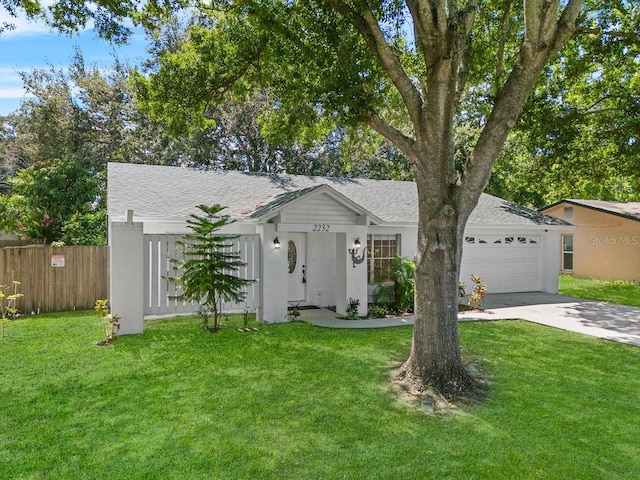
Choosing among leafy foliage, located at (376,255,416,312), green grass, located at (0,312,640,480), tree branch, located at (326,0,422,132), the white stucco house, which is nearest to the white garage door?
the white stucco house

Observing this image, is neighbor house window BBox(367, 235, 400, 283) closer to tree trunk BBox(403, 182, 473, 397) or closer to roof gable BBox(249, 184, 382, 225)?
roof gable BBox(249, 184, 382, 225)

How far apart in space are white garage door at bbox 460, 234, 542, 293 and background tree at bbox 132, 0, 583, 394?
21.5ft

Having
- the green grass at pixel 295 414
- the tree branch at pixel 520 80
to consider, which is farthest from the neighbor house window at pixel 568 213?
the tree branch at pixel 520 80

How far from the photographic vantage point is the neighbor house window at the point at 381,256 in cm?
1215

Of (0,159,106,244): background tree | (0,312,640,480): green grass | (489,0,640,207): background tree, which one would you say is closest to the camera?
(0,312,640,480): green grass

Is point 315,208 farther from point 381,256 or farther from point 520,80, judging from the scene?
point 520,80

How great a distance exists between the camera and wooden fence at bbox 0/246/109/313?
10.5 m

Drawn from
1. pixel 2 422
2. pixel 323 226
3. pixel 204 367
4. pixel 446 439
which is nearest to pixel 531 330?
pixel 323 226

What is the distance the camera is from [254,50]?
342 inches

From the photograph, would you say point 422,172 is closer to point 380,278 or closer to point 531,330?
point 531,330

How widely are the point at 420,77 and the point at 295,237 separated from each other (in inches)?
208

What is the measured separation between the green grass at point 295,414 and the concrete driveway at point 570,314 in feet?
4.46

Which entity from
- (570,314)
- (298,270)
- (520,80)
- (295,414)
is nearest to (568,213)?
(570,314)

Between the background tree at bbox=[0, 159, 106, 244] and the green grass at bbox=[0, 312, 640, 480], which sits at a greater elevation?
the background tree at bbox=[0, 159, 106, 244]
